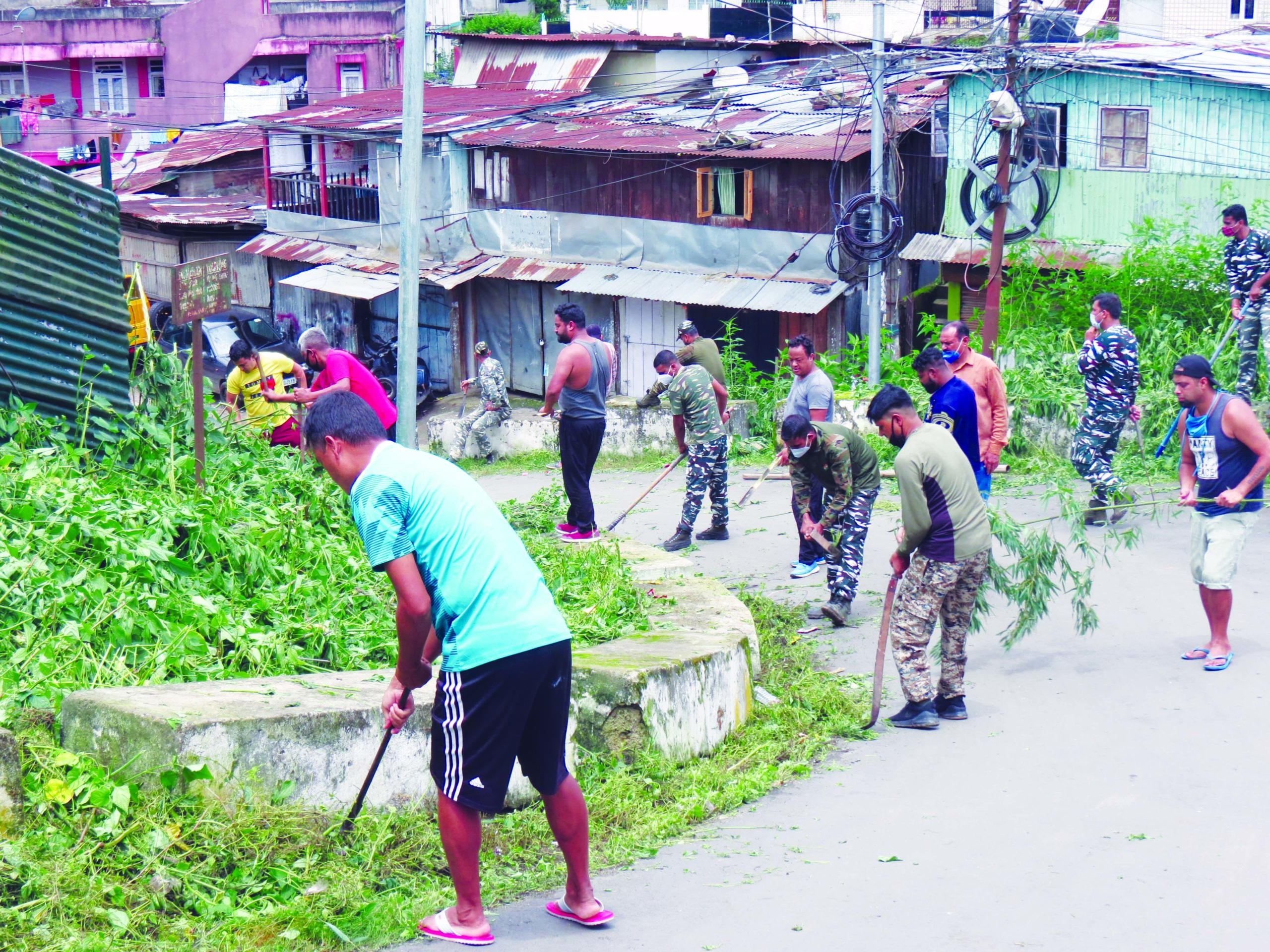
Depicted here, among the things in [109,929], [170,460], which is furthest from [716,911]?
[170,460]

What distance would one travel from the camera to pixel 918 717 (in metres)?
6.48

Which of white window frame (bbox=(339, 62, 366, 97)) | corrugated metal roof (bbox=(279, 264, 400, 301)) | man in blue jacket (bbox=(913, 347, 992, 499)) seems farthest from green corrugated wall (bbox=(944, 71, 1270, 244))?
white window frame (bbox=(339, 62, 366, 97))

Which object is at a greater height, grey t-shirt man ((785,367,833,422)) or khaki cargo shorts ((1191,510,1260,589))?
grey t-shirt man ((785,367,833,422))

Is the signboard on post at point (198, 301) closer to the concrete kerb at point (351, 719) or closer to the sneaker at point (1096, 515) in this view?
the concrete kerb at point (351, 719)

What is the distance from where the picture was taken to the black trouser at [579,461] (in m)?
9.63

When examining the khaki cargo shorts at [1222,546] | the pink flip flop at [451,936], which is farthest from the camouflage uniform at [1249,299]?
the pink flip flop at [451,936]

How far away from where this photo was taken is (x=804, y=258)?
2000cm

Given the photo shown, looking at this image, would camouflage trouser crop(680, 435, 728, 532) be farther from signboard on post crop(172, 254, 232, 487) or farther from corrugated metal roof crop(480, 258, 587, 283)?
corrugated metal roof crop(480, 258, 587, 283)

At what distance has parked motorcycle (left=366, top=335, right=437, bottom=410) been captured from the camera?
75.2ft

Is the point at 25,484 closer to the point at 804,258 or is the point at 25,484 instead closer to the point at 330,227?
the point at 804,258

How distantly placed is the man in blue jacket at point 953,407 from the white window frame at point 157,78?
125 ft

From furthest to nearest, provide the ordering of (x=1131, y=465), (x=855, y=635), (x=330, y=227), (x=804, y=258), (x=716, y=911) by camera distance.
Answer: (x=330, y=227) → (x=804, y=258) → (x=1131, y=465) → (x=855, y=635) → (x=716, y=911)

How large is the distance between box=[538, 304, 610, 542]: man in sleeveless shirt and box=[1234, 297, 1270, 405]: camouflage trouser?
642cm

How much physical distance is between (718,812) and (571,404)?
15.8 ft
